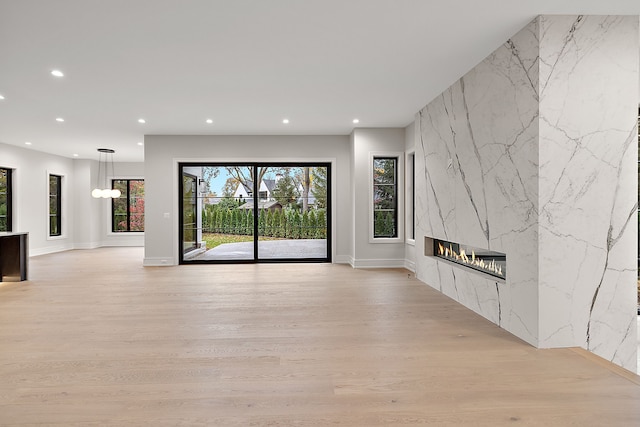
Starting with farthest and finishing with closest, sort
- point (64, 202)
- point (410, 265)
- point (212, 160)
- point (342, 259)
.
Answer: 1. point (64, 202)
2. point (342, 259)
3. point (212, 160)
4. point (410, 265)

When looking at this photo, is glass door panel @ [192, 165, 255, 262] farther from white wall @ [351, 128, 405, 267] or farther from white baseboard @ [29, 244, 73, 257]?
white baseboard @ [29, 244, 73, 257]

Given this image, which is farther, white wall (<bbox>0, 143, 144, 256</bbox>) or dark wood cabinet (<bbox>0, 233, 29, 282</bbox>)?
white wall (<bbox>0, 143, 144, 256</bbox>)

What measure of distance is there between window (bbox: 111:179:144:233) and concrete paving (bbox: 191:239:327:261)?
5.23 m

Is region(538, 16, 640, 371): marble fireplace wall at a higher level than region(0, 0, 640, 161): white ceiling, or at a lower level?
lower

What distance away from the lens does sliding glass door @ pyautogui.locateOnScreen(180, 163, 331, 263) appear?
26.8 feet

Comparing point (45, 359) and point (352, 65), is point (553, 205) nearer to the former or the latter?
point (352, 65)

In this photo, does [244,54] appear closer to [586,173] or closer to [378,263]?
[586,173]

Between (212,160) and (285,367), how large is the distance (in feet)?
19.5

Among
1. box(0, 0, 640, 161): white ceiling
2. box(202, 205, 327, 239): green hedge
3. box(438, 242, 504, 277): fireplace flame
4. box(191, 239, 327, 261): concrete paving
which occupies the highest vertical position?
box(0, 0, 640, 161): white ceiling

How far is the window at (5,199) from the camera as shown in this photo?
912 centimetres

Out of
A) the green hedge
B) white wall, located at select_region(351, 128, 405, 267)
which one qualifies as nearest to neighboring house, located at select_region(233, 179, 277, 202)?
the green hedge

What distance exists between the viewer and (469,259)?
4699 millimetres

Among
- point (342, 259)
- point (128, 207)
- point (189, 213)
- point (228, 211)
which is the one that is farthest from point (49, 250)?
point (342, 259)

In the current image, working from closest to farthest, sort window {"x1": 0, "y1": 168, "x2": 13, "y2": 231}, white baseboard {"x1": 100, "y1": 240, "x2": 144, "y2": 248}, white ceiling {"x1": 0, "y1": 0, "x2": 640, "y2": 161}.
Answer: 1. white ceiling {"x1": 0, "y1": 0, "x2": 640, "y2": 161}
2. window {"x1": 0, "y1": 168, "x2": 13, "y2": 231}
3. white baseboard {"x1": 100, "y1": 240, "x2": 144, "y2": 248}
